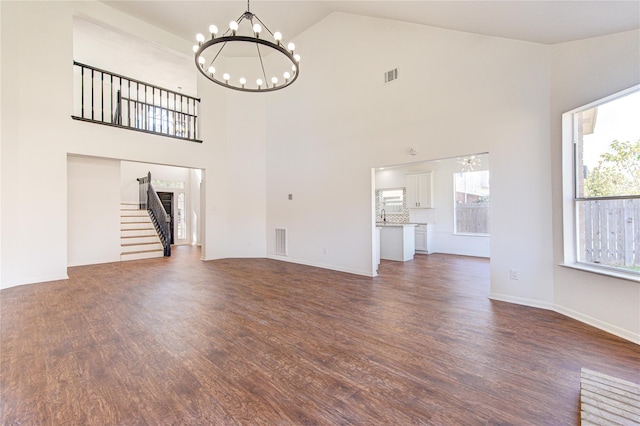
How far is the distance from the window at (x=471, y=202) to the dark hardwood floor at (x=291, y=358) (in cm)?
411

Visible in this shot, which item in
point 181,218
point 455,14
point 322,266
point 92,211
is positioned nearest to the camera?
point 455,14

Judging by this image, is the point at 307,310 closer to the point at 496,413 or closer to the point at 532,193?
the point at 496,413

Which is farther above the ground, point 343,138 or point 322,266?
point 343,138

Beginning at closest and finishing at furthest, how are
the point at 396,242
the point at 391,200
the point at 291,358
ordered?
the point at 291,358
the point at 396,242
the point at 391,200

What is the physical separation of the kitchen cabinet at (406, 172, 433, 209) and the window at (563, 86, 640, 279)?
4959 mm

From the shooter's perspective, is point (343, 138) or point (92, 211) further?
point (92, 211)

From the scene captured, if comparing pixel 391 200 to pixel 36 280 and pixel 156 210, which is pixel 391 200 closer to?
pixel 156 210

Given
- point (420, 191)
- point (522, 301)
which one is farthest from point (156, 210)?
point (522, 301)

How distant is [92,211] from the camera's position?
6395 millimetres

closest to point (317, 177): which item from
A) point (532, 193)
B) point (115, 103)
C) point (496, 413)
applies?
point (532, 193)

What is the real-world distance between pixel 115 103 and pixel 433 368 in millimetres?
11115

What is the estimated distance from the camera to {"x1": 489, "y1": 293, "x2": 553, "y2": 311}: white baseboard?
11.0 feet

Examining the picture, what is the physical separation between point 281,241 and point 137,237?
169 inches

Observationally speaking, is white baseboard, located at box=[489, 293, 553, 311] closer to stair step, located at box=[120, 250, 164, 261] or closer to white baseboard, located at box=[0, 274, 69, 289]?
white baseboard, located at box=[0, 274, 69, 289]
